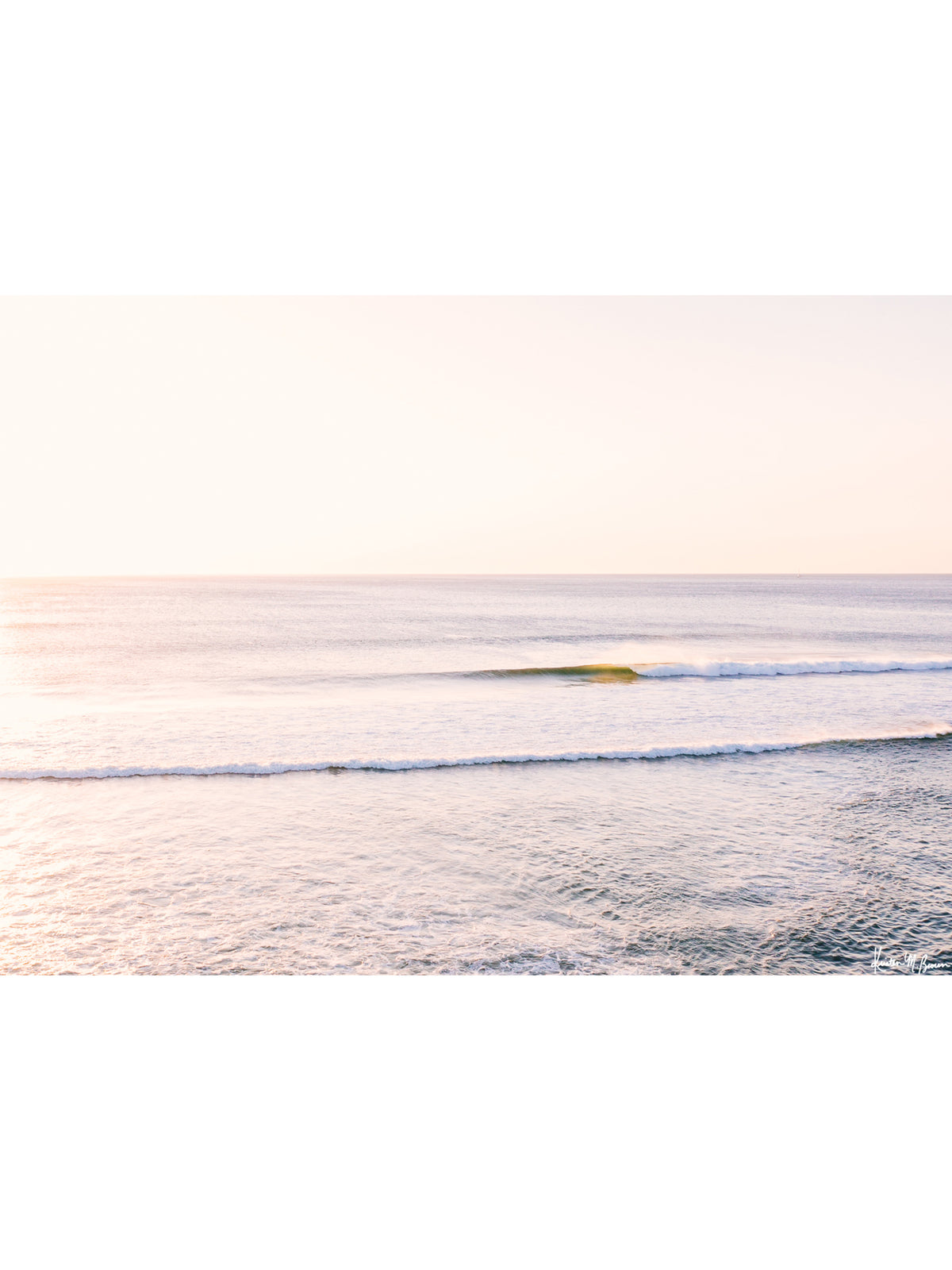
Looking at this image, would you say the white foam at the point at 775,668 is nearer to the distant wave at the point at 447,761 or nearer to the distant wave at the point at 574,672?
the distant wave at the point at 574,672

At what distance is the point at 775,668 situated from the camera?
45.7ft

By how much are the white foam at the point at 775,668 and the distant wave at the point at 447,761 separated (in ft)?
18.1

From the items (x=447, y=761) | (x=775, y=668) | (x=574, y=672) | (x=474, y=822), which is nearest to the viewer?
(x=474, y=822)

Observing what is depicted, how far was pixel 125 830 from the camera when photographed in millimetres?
5250

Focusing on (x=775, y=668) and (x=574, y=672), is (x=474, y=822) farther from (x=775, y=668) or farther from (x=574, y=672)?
(x=775, y=668)

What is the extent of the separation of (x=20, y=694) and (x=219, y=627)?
1412cm

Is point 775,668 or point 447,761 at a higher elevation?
point 775,668

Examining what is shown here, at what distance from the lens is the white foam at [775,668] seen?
45.0 ft
